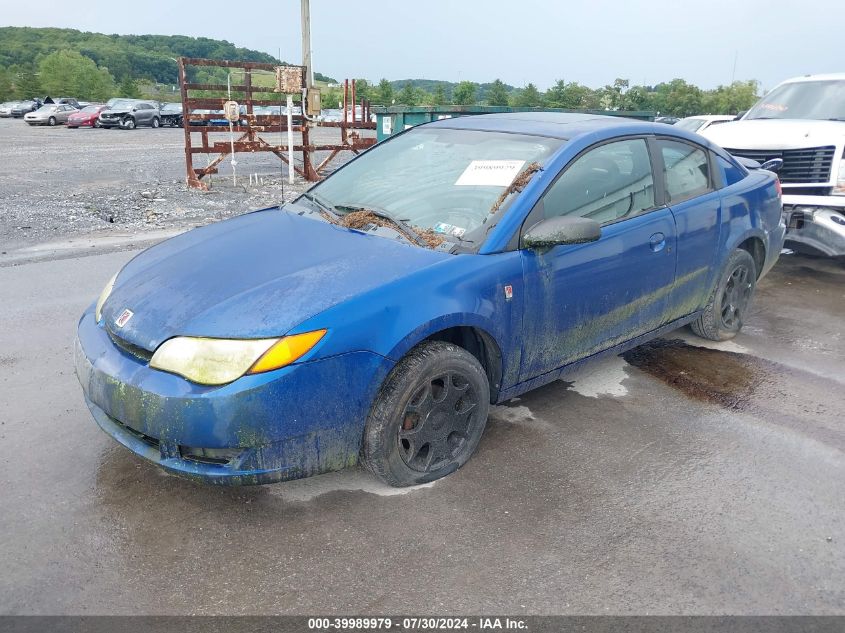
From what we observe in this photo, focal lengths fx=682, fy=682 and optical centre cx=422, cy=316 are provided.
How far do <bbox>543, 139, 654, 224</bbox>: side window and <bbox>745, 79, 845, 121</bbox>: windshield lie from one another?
5.20 m

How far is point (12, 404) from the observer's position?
383cm

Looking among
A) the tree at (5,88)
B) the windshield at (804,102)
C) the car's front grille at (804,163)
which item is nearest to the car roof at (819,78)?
the windshield at (804,102)

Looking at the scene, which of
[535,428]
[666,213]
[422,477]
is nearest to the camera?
[422,477]

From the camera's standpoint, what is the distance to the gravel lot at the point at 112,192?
368 inches

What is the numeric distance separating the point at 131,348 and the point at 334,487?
107cm

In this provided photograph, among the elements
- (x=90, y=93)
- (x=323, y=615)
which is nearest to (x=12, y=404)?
(x=323, y=615)

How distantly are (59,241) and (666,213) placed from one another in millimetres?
7232

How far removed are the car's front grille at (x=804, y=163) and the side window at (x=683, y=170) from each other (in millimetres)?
3005

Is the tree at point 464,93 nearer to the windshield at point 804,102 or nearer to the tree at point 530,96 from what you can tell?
the tree at point 530,96

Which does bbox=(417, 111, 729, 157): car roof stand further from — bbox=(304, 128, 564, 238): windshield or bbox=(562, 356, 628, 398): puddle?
bbox=(562, 356, 628, 398): puddle

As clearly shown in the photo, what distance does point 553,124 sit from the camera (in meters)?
3.97

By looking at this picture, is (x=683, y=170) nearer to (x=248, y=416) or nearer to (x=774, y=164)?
(x=774, y=164)

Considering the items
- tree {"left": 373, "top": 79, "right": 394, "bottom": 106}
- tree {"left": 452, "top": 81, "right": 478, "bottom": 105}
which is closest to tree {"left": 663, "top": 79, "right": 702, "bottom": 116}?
tree {"left": 452, "top": 81, "right": 478, "bottom": 105}

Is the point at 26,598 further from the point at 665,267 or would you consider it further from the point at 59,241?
the point at 59,241
